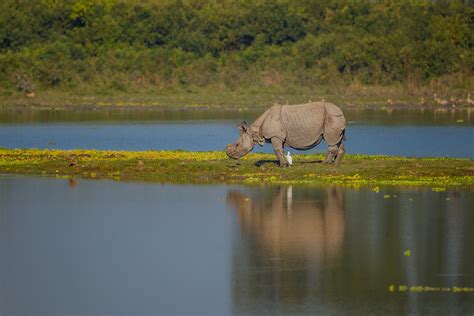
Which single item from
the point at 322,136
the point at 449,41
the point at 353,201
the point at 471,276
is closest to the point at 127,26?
the point at 449,41

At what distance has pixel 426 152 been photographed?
3691 cm

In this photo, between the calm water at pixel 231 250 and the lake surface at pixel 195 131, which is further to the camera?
the lake surface at pixel 195 131

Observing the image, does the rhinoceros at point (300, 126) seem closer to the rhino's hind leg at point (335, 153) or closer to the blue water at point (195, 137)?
the rhino's hind leg at point (335, 153)

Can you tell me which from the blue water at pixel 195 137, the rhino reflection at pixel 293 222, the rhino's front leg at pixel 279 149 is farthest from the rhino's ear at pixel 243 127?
the blue water at pixel 195 137

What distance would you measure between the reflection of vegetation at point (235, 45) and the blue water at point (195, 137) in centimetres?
1550

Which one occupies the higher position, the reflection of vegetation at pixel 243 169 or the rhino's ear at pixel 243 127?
the rhino's ear at pixel 243 127

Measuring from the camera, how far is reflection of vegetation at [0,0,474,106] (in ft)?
219

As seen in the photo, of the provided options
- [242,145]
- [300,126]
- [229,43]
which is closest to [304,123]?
[300,126]

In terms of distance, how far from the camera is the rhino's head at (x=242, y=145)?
1188 inches

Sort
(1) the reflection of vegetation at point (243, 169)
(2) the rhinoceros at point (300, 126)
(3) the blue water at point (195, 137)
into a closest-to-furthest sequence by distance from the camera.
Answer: (1) the reflection of vegetation at point (243, 169) → (2) the rhinoceros at point (300, 126) → (3) the blue water at point (195, 137)

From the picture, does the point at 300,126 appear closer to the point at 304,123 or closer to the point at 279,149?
the point at 304,123

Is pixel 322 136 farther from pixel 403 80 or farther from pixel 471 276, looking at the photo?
pixel 403 80

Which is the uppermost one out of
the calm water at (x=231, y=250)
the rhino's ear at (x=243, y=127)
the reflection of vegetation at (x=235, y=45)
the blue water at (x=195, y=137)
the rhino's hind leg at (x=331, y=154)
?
the reflection of vegetation at (x=235, y=45)

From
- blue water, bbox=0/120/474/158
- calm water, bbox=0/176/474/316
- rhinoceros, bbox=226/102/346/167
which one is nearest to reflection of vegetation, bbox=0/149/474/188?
rhinoceros, bbox=226/102/346/167
